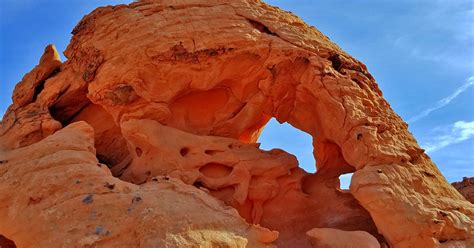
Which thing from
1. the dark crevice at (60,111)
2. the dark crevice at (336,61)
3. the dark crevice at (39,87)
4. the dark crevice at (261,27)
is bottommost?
the dark crevice at (60,111)

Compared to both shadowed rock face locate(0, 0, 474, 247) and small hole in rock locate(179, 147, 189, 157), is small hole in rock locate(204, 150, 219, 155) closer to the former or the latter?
shadowed rock face locate(0, 0, 474, 247)

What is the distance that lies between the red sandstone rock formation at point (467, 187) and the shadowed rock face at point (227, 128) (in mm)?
7992

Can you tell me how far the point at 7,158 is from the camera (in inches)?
282

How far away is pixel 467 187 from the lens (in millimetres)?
16125

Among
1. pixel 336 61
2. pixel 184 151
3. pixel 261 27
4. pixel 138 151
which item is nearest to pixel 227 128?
pixel 184 151

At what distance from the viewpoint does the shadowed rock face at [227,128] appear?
724 cm

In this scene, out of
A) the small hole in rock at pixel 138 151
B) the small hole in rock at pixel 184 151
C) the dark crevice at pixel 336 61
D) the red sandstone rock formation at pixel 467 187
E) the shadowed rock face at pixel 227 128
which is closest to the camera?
Result: the shadowed rock face at pixel 227 128

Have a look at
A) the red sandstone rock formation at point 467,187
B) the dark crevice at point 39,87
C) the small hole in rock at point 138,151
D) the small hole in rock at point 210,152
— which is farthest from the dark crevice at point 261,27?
the red sandstone rock formation at point 467,187

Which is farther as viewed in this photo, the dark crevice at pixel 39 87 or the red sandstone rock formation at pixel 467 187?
the red sandstone rock formation at pixel 467 187

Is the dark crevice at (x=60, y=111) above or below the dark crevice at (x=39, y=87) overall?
below

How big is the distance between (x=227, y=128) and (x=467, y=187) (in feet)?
36.3

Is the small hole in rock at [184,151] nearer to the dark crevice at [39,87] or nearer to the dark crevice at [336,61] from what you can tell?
the dark crevice at [39,87]

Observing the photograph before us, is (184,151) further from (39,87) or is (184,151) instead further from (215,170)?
(39,87)

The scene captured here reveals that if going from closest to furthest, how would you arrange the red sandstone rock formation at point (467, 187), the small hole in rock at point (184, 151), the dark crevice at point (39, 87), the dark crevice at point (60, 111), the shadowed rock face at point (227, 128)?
the shadowed rock face at point (227, 128)
the small hole in rock at point (184, 151)
the dark crevice at point (60, 111)
the dark crevice at point (39, 87)
the red sandstone rock formation at point (467, 187)
